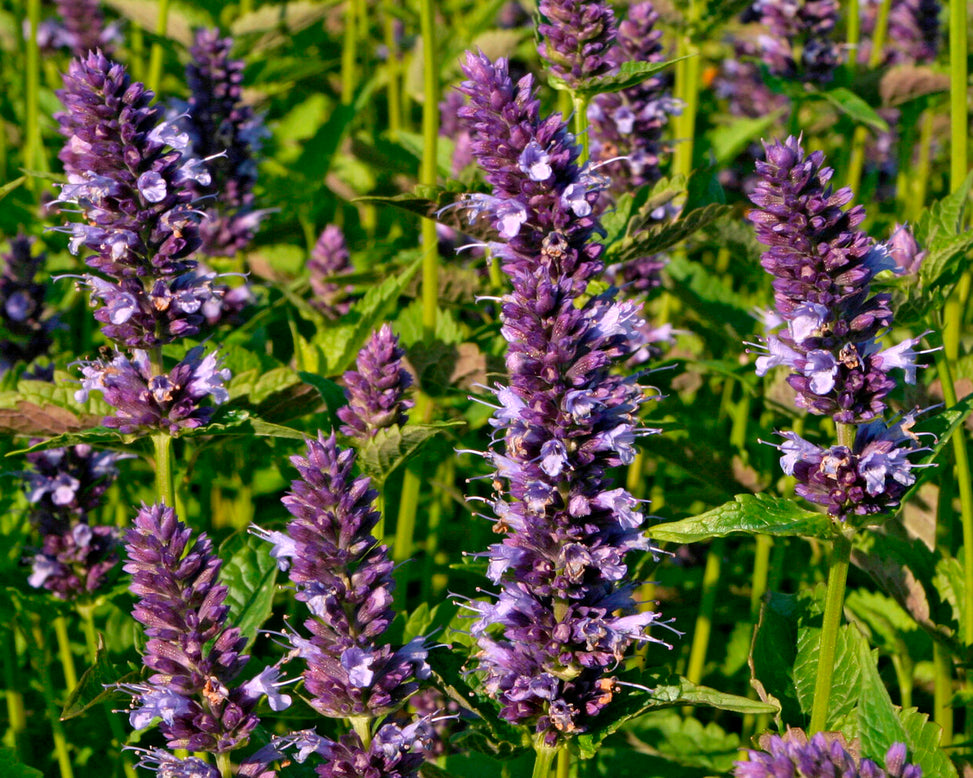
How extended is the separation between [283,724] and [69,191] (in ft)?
7.18

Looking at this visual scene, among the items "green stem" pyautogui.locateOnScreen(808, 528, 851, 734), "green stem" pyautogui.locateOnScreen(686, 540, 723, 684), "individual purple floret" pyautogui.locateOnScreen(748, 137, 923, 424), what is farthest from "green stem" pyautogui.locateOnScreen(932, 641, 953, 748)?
"individual purple floret" pyautogui.locateOnScreen(748, 137, 923, 424)

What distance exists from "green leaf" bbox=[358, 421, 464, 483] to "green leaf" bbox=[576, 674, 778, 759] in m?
0.87

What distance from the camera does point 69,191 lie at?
3133 millimetres

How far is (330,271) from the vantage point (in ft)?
16.9

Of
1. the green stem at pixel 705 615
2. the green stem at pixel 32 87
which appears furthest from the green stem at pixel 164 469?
the green stem at pixel 32 87

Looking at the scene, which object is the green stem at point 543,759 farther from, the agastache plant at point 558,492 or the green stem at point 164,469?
the green stem at point 164,469

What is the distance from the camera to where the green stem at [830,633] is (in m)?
2.81

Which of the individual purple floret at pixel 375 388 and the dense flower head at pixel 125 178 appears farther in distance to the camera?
the individual purple floret at pixel 375 388

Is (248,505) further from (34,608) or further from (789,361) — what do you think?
(789,361)

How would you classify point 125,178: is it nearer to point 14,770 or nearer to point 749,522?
point 14,770

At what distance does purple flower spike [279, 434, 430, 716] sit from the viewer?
2.48 meters

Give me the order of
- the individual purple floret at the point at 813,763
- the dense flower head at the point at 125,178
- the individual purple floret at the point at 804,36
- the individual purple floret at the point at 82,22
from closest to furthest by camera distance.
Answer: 1. the individual purple floret at the point at 813,763
2. the dense flower head at the point at 125,178
3. the individual purple floret at the point at 804,36
4. the individual purple floret at the point at 82,22

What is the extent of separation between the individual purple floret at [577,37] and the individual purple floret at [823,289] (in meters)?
1.07

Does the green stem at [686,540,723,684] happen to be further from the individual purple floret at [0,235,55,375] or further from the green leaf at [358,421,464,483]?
the individual purple floret at [0,235,55,375]
